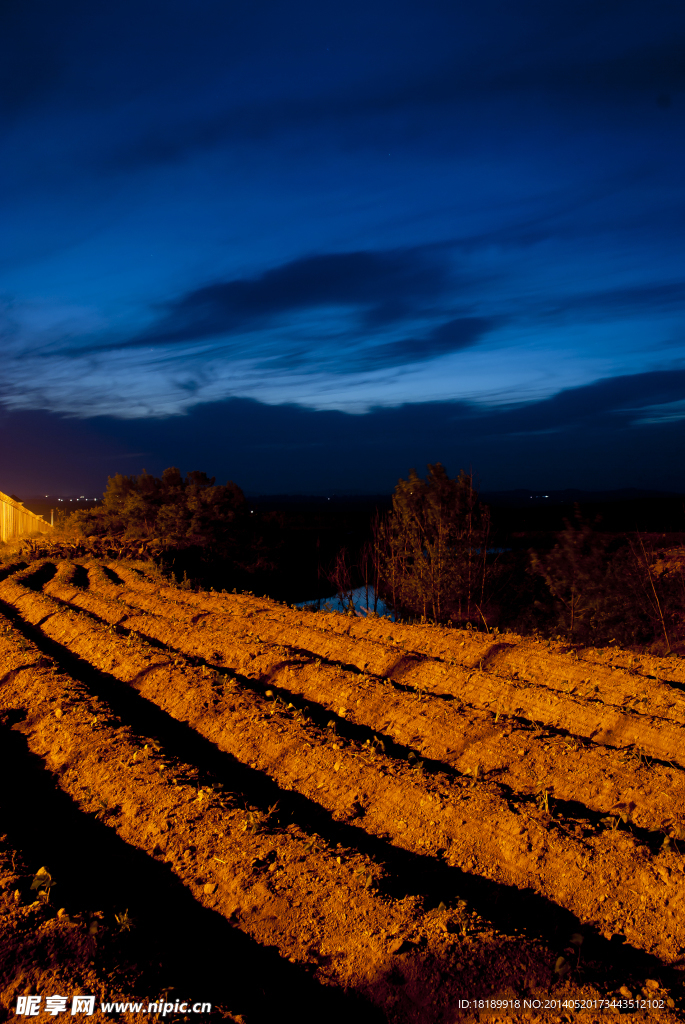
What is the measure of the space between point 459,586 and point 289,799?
956 centimetres

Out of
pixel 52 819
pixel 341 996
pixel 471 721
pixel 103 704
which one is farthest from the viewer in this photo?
pixel 103 704

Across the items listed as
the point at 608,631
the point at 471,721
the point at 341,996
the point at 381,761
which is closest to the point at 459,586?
the point at 608,631

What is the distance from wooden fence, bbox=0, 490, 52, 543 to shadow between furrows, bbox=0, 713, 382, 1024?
20.9 m

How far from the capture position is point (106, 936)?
327 cm

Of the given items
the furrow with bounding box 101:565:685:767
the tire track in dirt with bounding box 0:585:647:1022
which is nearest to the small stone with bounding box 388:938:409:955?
the tire track in dirt with bounding box 0:585:647:1022

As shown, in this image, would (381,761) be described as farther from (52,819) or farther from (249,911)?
(52,819)

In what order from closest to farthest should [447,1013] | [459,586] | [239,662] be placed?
[447,1013] < [239,662] < [459,586]

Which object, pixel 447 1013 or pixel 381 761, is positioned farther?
pixel 381 761

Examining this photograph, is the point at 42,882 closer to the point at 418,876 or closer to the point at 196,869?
the point at 196,869

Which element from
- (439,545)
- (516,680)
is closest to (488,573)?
(439,545)

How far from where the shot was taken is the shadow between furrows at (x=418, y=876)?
11.5 ft

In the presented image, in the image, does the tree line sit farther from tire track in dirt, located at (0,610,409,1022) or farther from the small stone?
the small stone

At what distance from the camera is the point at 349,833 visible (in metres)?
4.73

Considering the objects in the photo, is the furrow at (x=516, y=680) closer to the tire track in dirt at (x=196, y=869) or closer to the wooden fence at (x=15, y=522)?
the tire track in dirt at (x=196, y=869)
